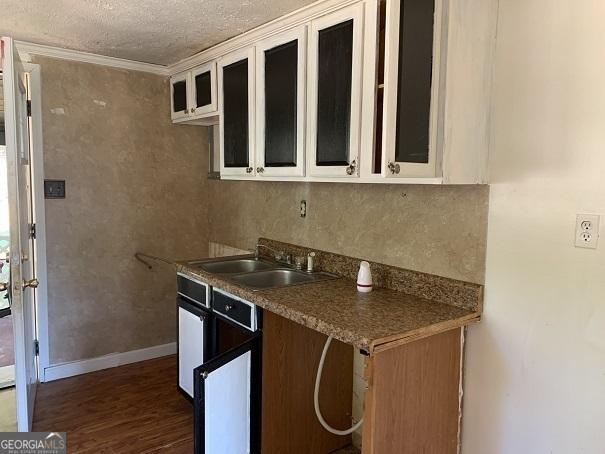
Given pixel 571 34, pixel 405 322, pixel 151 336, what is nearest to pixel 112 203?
pixel 151 336

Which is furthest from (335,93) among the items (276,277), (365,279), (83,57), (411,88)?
(83,57)

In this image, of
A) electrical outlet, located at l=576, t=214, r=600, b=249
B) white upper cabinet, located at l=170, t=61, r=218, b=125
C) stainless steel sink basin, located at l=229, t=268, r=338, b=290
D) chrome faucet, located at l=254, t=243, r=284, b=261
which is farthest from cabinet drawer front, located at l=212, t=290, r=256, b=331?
electrical outlet, located at l=576, t=214, r=600, b=249

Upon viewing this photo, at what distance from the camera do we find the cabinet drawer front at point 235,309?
2.07 meters

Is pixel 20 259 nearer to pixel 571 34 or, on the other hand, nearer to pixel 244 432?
pixel 244 432

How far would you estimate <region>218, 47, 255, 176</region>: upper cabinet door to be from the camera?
2.44 m

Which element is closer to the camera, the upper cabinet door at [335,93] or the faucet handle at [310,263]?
the upper cabinet door at [335,93]

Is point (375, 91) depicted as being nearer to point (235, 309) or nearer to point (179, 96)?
point (235, 309)

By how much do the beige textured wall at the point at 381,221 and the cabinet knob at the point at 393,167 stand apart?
0.38 m

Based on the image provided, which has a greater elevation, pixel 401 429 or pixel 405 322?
pixel 405 322

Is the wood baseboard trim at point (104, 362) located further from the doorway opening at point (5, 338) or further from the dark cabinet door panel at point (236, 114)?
the dark cabinet door panel at point (236, 114)

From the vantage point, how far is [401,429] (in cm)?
163

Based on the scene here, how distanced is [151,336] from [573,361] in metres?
2.89

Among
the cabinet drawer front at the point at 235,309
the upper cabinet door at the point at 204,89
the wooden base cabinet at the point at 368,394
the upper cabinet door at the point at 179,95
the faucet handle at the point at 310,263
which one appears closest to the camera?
the wooden base cabinet at the point at 368,394

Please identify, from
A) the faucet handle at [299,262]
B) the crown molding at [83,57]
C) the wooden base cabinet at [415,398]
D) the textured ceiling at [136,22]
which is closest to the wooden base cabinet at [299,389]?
the faucet handle at [299,262]
